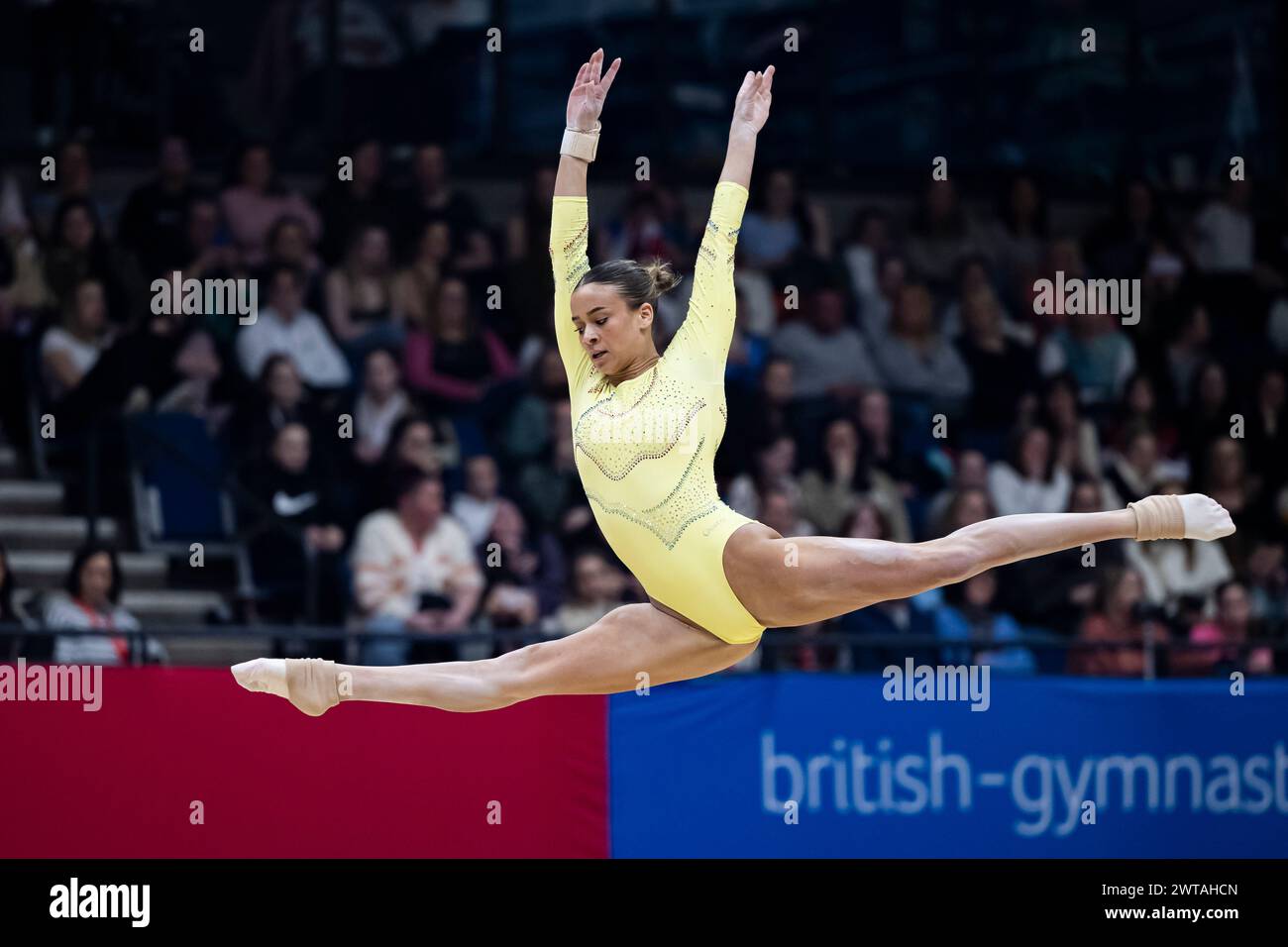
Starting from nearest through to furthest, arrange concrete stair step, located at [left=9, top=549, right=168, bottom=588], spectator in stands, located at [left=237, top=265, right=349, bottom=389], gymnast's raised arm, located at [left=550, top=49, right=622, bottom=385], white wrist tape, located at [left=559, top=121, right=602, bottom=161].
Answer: gymnast's raised arm, located at [left=550, top=49, right=622, bottom=385]
white wrist tape, located at [left=559, top=121, right=602, bottom=161]
concrete stair step, located at [left=9, top=549, right=168, bottom=588]
spectator in stands, located at [left=237, top=265, right=349, bottom=389]

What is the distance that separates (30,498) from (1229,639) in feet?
21.1

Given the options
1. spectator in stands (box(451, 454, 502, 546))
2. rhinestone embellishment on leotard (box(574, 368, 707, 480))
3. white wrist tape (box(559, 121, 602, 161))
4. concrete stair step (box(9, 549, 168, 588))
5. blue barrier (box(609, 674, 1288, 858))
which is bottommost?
blue barrier (box(609, 674, 1288, 858))

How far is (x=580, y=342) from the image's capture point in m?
6.66

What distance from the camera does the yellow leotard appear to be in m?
6.39

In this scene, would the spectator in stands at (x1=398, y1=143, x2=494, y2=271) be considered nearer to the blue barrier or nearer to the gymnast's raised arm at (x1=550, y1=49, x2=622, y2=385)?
the blue barrier

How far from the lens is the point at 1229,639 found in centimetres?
1025

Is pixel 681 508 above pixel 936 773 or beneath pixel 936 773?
above

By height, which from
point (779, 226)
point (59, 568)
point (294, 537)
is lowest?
point (59, 568)

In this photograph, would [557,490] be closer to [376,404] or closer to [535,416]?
[535,416]

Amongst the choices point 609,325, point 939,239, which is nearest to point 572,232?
point 609,325

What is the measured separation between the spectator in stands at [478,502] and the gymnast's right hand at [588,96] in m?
3.86

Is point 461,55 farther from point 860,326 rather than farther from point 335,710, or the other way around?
point 335,710

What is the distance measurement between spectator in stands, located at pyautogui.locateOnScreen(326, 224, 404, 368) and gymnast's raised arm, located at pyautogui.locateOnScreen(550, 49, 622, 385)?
4588 millimetres

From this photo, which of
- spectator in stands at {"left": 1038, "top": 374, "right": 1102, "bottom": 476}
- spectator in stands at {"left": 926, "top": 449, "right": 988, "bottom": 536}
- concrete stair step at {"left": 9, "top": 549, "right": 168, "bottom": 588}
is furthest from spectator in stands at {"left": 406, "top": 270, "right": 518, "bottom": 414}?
spectator in stands at {"left": 1038, "top": 374, "right": 1102, "bottom": 476}
